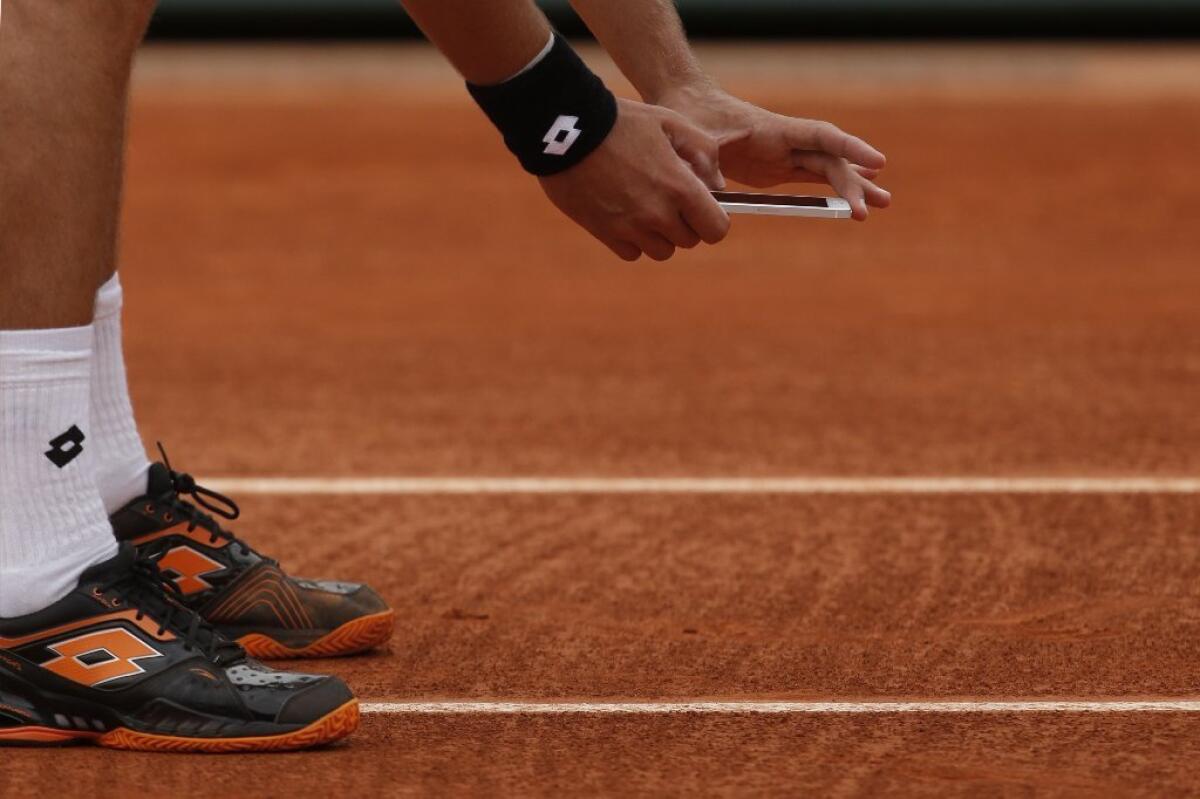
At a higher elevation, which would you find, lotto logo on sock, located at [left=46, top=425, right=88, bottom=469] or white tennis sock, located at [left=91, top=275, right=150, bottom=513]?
lotto logo on sock, located at [left=46, top=425, right=88, bottom=469]

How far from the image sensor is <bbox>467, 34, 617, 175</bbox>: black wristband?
6.78 feet

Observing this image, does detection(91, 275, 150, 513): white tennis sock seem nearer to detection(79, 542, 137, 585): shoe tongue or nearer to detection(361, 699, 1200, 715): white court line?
detection(79, 542, 137, 585): shoe tongue

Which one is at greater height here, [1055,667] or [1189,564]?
[1055,667]

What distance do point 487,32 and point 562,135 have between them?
5.0 inches

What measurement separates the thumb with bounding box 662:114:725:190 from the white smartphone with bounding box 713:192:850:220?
5 cm

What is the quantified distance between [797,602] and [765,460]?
1.01 meters

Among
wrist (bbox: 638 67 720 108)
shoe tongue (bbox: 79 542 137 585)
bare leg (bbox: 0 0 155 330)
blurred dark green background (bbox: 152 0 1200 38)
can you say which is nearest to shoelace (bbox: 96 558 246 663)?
shoe tongue (bbox: 79 542 137 585)

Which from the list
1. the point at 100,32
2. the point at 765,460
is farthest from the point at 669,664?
the point at 765,460

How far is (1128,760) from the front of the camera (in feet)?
6.58

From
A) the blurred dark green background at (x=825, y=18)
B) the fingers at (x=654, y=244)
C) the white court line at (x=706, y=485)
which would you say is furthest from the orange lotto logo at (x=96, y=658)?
the blurred dark green background at (x=825, y=18)

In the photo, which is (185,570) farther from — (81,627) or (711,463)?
(711,463)

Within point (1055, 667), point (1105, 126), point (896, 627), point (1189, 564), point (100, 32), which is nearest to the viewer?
point (100, 32)

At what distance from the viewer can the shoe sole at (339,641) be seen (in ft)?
8.04

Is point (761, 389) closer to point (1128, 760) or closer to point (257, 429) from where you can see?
point (257, 429)
